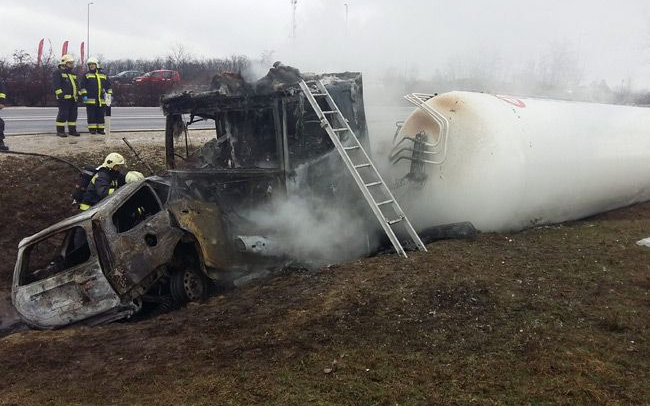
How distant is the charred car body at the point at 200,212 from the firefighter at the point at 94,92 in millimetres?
5503

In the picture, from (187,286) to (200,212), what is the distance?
30.0 inches

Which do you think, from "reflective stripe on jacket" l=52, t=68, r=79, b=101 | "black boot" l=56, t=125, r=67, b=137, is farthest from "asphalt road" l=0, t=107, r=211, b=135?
"reflective stripe on jacket" l=52, t=68, r=79, b=101

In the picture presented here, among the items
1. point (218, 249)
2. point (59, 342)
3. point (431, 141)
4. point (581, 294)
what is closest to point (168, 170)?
point (218, 249)

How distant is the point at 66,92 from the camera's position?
1061 centimetres

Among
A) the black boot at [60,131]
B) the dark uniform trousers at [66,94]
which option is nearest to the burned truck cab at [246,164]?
the dark uniform trousers at [66,94]

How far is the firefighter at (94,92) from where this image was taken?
35.4 ft

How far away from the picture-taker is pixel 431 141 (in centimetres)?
625

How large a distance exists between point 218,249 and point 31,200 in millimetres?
4899

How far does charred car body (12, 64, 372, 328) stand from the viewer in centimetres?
498

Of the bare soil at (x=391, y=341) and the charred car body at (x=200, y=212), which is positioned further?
the charred car body at (x=200, y=212)

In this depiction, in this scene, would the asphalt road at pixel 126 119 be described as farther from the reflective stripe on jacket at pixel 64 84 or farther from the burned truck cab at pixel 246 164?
the reflective stripe on jacket at pixel 64 84

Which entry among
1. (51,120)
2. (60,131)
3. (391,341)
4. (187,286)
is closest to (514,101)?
(391,341)

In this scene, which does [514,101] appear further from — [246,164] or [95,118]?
[95,118]

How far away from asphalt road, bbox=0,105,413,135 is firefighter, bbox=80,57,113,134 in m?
1.56
